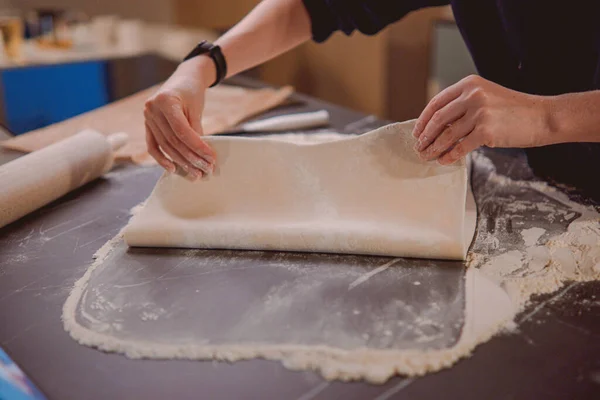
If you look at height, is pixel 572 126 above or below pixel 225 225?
above

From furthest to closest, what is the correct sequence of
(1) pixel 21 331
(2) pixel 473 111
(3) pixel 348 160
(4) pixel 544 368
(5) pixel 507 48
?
(5) pixel 507 48 < (3) pixel 348 160 < (2) pixel 473 111 < (1) pixel 21 331 < (4) pixel 544 368

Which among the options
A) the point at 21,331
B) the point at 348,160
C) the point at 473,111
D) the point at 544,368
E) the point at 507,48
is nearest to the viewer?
the point at 544,368

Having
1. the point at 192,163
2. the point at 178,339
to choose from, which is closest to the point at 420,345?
the point at 178,339

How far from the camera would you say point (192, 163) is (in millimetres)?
964

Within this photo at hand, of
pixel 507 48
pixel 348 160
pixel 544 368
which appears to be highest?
pixel 507 48

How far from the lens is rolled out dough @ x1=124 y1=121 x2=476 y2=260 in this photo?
0.83 m

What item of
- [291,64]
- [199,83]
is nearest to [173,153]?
[199,83]

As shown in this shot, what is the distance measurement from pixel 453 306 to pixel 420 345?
0.09m

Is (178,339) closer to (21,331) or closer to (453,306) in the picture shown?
(21,331)

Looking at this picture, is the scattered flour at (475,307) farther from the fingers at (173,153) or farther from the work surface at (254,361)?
the fingers at (173,153)

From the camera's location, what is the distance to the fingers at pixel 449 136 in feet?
2.67

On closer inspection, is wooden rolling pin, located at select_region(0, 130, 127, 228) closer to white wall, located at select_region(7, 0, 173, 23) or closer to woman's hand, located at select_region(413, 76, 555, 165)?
woman's hand, located at select_region(413, 76, 555, 165)

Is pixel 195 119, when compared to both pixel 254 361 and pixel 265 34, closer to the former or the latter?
pixel 265 34

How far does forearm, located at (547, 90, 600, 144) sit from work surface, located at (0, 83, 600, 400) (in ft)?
0.54
